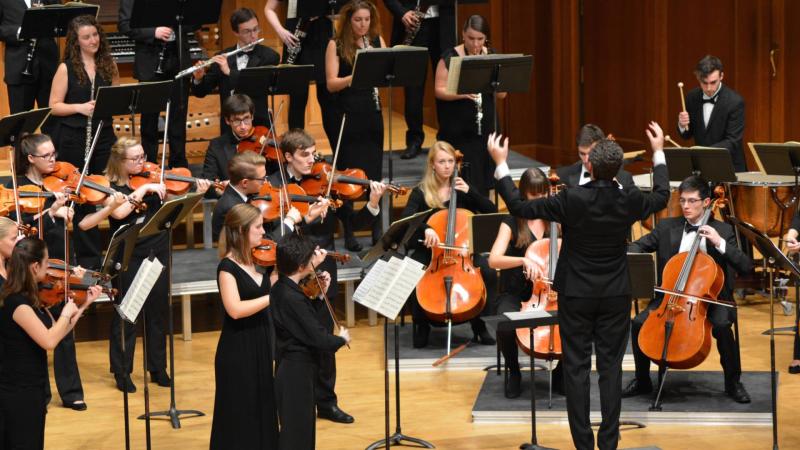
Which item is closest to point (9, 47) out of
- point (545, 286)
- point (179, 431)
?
point (179, 431)

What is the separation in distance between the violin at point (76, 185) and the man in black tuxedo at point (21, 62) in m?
1.54

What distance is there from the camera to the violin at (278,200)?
6.43m

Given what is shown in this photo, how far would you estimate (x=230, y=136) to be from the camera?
7320 millimetres

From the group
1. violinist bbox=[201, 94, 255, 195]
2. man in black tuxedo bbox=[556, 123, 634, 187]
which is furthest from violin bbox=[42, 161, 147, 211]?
man in black tuxedo bbox=[556, 123, 634, 187]

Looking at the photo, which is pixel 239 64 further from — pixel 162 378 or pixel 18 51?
pixel 162 378

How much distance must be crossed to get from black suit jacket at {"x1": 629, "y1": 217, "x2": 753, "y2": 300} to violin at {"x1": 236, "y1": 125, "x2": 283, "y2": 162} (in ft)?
7.11

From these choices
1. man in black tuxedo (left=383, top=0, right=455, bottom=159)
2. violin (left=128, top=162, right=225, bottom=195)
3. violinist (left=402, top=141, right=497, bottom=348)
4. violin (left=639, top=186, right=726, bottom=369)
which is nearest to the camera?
violin (left=639, top=186, right=726, bottom=369)

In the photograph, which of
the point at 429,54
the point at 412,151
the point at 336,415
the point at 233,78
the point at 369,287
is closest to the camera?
the point at 369,287

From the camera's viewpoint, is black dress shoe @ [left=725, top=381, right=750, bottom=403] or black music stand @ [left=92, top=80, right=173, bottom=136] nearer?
black dress shoe @ [left=725, top=381, right=750, bottom=403]

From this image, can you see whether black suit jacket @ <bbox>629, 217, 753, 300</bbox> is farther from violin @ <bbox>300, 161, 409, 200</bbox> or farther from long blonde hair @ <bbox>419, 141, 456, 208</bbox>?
violin @ <bbox>300, 161, 409, 200</bbox>

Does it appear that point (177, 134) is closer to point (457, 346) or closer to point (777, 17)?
point (457, 346)

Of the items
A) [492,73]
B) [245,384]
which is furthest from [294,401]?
[492,73]

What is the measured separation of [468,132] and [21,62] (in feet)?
9.06

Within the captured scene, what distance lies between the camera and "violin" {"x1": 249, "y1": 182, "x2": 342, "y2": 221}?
6.43 m
